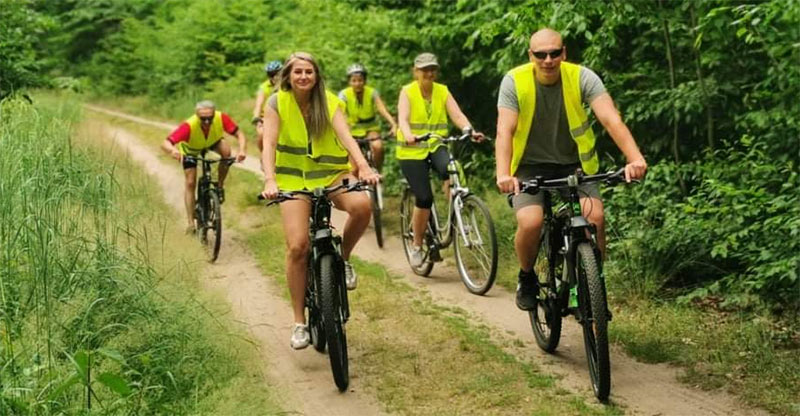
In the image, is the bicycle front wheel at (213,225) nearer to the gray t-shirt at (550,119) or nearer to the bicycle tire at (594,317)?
the gray t-shirt at (550,119)

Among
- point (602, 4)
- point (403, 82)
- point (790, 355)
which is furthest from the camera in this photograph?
point (403, 82)

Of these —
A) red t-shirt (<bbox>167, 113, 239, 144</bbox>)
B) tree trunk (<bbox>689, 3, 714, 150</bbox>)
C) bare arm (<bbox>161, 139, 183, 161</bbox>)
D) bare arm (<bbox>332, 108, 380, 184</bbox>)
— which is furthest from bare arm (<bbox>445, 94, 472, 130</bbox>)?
bare arm (<bbox>161, 139, 183, 161</bbox>)

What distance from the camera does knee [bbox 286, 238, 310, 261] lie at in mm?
6039

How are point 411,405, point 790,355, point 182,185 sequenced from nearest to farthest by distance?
point 411,405, point 790,355, point 182,185

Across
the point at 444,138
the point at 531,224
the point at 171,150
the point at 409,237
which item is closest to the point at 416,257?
the point at 409,237

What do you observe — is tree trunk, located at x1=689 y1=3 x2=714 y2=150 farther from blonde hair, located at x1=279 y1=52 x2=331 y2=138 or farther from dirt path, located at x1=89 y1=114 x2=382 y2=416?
dirt path, located at x1=89 y1=114 x2=382 y2=416

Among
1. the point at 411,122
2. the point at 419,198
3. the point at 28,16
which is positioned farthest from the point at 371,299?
the point at 28,16

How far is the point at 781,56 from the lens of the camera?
7102 millimetres

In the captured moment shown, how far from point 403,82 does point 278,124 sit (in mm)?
7435

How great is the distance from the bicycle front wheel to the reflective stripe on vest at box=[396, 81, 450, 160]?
102 inches

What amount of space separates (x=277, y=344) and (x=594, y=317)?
2.68 metres

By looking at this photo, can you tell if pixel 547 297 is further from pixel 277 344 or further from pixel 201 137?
pixel 201 137

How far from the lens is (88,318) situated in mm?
5516

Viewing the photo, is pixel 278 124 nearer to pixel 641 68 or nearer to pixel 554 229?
pixel 554 229
